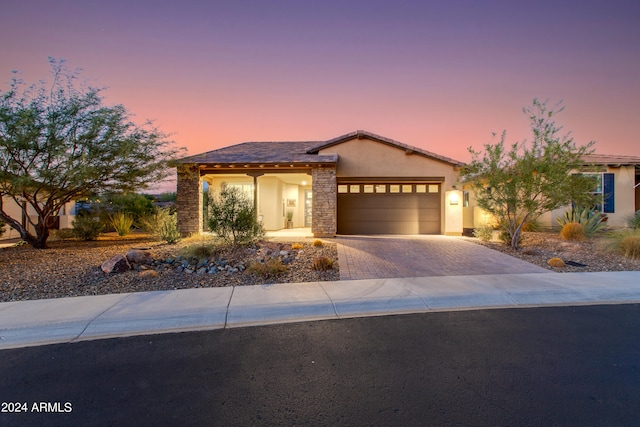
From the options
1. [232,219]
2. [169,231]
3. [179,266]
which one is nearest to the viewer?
[179,266]

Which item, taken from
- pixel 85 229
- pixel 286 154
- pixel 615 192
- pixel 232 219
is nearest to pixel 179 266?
pixel 232 219

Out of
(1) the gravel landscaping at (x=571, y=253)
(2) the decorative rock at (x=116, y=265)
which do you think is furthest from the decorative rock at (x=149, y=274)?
Answer: (1) the gravel landscaping at (x=571, y=253)

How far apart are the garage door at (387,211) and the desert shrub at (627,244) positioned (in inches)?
270

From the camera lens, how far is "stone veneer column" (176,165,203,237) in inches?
577

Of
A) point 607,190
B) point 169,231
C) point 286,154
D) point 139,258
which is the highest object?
point 286,154

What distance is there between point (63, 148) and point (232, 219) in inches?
217

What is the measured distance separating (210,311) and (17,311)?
10.8 feet

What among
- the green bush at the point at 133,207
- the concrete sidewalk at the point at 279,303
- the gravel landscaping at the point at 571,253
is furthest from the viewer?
the green bush at the point at 133,207

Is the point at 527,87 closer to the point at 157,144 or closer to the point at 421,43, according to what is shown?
the point at 421,43

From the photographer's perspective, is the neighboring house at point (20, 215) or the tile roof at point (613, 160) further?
the tile roof at point (613, 160)

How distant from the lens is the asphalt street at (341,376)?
2.80 meters

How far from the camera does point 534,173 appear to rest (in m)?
11.1

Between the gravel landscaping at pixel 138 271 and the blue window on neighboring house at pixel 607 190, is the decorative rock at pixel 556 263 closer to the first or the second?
the gravel landscaping at pixel 138 271

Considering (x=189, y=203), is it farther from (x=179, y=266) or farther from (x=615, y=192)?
(x=615, y=192)
